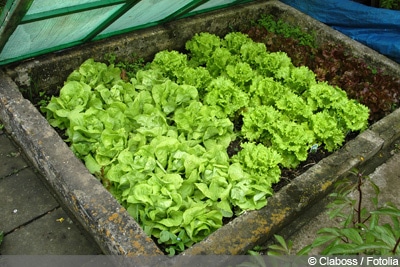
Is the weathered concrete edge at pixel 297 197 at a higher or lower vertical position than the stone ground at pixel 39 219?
higher

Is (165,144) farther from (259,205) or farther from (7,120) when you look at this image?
(7,120)

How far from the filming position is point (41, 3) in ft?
10.9

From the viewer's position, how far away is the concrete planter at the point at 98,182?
314 centimetres

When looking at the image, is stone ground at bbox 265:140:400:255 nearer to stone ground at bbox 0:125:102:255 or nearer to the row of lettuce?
the row of lettuce

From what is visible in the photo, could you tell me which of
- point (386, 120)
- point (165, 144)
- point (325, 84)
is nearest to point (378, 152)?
point (386, 120)

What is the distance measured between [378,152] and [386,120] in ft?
1.25

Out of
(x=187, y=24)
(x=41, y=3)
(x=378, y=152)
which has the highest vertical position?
(x=41, y=3)

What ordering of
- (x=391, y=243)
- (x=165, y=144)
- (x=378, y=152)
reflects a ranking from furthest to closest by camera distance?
(x=378, y=152)
(x=165, y=144)
(x=391, y=243)

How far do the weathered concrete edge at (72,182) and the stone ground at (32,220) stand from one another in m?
0.10

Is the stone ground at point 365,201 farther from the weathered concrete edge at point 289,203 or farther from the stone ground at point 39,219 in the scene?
the weathered concrete edge at point 289,203

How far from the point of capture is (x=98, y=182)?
135 inches

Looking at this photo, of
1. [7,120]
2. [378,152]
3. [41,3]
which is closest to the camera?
[41,3]

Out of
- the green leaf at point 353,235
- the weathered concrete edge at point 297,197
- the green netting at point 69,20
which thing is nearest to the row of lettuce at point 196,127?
the weathered concrete edge at point 297,197

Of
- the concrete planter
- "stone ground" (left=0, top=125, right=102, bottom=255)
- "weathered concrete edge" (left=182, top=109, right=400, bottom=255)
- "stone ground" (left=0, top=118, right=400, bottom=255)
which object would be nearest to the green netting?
the concrete planter
